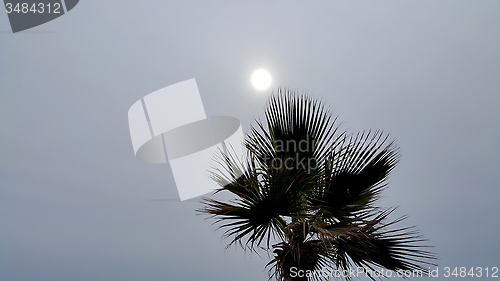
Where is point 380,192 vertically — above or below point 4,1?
below

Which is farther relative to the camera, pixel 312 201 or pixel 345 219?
pixel 312 201

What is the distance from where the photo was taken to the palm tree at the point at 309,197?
10.9ft

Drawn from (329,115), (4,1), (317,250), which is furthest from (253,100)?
(4,1)

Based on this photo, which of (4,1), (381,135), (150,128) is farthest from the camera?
(4,1)

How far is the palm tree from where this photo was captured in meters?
3.32

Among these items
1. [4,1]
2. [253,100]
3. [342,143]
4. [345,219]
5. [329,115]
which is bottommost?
[345,219]

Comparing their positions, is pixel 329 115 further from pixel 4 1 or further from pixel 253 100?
pixel 4 1

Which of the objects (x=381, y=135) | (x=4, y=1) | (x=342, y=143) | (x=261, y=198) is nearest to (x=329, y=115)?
(x=342, y=143)

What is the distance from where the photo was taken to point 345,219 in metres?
3.43

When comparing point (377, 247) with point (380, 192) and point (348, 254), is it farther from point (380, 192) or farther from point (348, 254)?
point (380, 192)

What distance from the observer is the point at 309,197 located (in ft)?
12.1

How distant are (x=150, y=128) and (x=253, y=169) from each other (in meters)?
2.93

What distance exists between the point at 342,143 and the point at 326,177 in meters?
0.47

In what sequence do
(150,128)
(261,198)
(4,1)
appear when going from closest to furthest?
(261,198), (150,128), (4,1)
